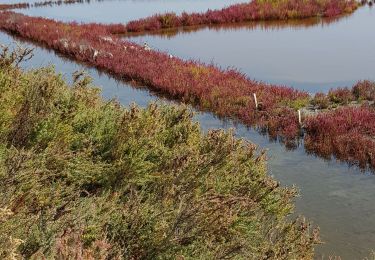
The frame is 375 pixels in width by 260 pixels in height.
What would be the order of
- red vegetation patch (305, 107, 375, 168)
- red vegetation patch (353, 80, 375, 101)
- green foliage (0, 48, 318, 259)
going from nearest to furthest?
green foliage (0, 48, 318, 259), red vegetation patch (305, 107, 375, 168), red vegetation patch (353, 80, 375, 101)

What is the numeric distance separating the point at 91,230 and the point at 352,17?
112ft

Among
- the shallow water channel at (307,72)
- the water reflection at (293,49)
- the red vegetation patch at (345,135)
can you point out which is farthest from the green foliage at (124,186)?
the water reflection at (293,49)

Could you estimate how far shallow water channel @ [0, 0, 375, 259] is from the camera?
8.88 metres

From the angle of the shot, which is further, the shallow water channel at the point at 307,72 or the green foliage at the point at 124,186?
the shallow water channel at the point at 307,72

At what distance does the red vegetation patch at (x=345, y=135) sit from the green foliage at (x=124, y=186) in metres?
4.91

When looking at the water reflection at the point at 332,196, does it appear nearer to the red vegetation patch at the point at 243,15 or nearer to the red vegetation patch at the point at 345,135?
the red vegetation patch at the point at 345,135

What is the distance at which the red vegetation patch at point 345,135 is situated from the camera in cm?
1158

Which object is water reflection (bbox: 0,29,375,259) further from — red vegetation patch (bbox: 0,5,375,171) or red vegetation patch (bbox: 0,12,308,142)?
red vegetation patch (bbox: 0,12,308,142)

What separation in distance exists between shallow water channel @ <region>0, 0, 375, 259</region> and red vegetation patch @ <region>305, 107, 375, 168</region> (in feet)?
1.23

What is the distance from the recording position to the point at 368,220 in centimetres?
875

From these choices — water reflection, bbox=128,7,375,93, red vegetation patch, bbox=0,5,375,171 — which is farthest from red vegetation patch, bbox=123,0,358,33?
red vegetation patch, bbox=0,5,375,171

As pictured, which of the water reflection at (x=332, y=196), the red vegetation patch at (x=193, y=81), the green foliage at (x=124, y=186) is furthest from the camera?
the red vegetation patch at (x=193, y=81)

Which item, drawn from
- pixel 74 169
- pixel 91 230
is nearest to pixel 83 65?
pixel 74 169

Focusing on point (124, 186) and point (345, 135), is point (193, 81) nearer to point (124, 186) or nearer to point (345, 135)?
point (345, 135)
